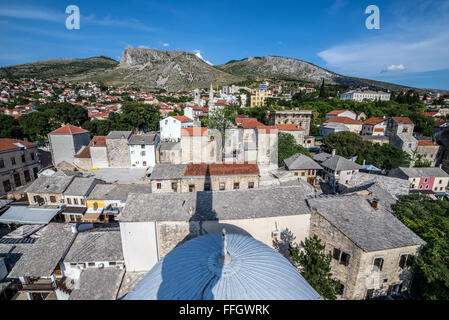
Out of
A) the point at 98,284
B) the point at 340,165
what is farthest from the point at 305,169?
the point at 98,284

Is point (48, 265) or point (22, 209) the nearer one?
point (48, 265)

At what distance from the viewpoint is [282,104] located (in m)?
81.4

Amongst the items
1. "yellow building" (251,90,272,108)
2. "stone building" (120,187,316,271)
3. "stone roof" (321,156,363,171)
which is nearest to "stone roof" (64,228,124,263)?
"stone building" (120,187,316,271)

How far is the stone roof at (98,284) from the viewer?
1428cm

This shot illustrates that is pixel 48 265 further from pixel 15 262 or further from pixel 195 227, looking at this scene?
pixel 195 227

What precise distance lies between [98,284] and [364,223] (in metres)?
19.1

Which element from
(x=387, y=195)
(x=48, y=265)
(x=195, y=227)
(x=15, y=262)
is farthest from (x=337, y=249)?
(x=15, y=262)

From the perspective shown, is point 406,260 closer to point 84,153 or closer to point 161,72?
point 84,153

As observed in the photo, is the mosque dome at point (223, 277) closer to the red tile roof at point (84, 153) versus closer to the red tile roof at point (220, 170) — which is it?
the red tile roof at point (220, 170)

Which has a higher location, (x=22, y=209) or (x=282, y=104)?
(x=282, y=104)

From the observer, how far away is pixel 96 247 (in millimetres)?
16969

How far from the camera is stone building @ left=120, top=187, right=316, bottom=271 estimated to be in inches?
595
